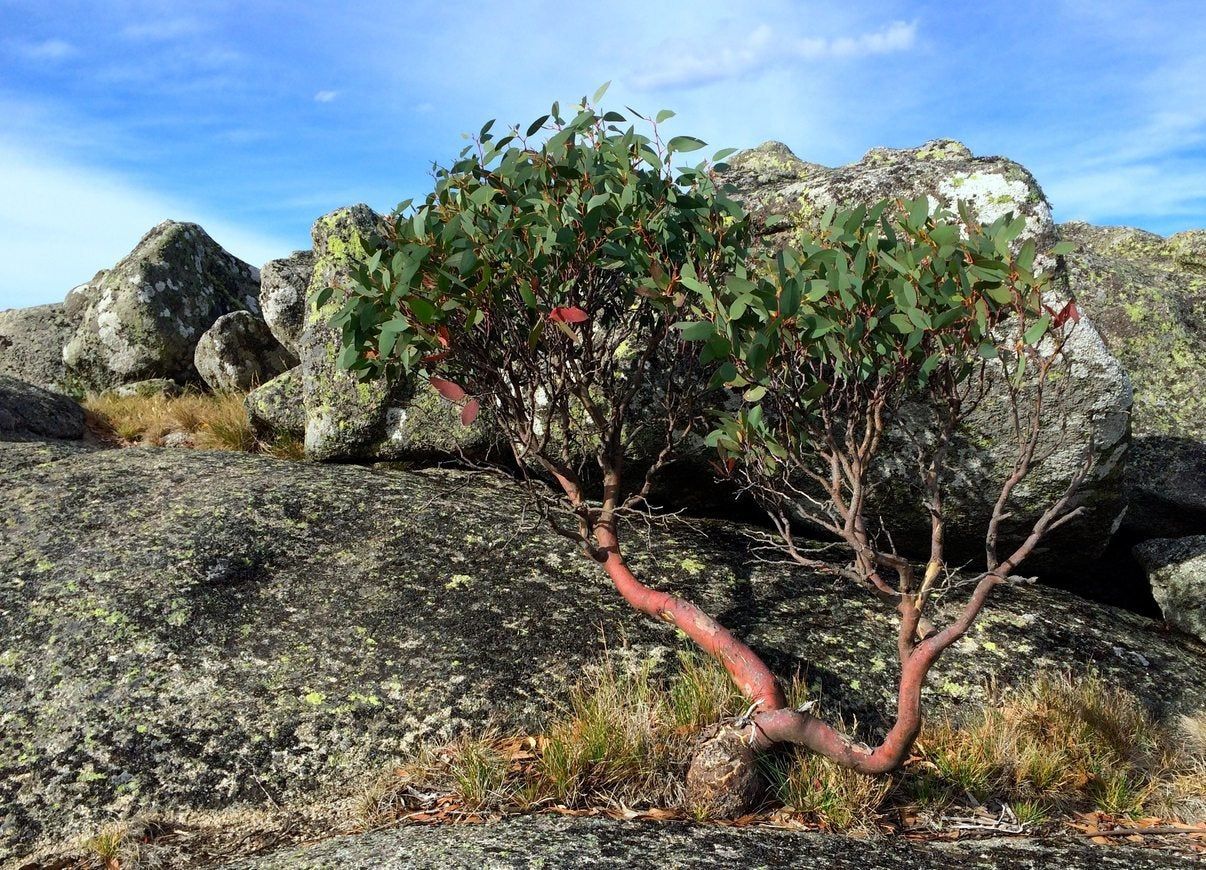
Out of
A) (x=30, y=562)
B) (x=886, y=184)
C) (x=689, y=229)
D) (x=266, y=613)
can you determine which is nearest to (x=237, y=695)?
(x=266, y=613)

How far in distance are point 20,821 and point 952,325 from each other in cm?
647

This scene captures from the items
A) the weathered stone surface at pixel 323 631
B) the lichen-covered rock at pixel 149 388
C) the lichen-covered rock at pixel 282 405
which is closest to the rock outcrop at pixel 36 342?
the lichen-covered rock at pixel 149 388

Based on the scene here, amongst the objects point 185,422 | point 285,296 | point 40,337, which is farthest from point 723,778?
point 40,337

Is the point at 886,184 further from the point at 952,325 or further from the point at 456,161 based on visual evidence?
the point at 456,161

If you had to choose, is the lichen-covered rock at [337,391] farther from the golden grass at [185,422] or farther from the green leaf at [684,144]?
the green leaf at [684,144]

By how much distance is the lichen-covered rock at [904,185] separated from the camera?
880 centimetres

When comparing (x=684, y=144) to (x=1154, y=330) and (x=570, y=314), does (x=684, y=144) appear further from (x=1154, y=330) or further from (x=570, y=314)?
(x=1154, y=330)

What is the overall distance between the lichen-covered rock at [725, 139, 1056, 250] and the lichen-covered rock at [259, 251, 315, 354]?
762cm

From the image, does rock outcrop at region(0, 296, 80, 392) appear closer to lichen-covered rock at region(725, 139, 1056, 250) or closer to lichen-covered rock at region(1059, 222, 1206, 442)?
lichen-covered rock at region(725, 139, 1056, 250)

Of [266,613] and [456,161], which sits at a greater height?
[456,161]

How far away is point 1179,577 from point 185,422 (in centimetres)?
1298

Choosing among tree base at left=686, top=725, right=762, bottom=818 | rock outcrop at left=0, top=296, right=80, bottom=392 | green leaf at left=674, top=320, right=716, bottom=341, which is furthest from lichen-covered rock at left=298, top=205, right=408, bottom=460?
rock outcrop at left=0, top=296, right=80, bottom=392

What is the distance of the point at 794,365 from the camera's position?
6414 millimetres

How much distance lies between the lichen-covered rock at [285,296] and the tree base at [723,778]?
1116cm
